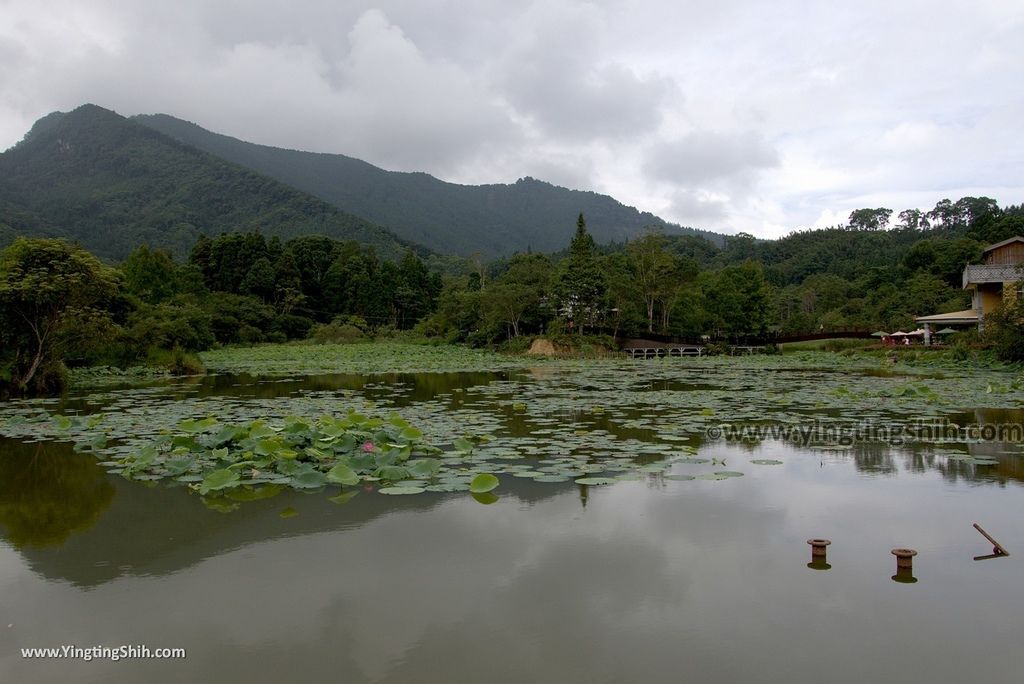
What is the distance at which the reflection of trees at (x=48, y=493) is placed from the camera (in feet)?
17.1

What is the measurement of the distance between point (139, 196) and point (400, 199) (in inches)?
2771

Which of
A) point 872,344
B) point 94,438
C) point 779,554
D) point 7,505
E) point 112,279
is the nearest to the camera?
point 779,554

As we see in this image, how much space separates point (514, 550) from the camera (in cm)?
452

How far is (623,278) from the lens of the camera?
41.3 metres

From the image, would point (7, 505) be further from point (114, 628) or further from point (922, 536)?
point (922, 536)

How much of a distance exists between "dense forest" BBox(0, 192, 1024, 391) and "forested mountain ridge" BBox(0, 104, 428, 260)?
32.0m

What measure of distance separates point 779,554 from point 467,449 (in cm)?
376

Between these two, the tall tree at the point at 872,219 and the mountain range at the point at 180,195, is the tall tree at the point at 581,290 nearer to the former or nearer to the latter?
the mountain range at the point at 180,195

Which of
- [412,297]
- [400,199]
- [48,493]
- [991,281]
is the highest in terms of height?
[400,199]

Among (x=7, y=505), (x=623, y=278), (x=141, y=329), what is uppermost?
(x=623, y=278)

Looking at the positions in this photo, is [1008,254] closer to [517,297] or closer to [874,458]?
[517,297]

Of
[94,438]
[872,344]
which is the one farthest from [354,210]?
[94,438]

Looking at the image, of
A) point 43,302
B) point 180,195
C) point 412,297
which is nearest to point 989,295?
point 43,302

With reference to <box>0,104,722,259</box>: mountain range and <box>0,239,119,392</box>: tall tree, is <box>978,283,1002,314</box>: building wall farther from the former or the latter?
<box>0,104,722,259</box>: mountain range
